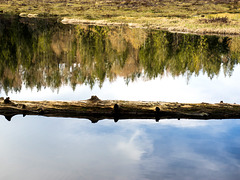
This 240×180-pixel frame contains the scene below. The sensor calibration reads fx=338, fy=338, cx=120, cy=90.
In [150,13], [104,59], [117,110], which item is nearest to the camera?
[117,110]

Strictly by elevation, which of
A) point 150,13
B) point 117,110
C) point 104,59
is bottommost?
point 150,13

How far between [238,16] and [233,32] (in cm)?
1587

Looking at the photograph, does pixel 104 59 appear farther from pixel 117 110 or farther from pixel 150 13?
pixel 150 13

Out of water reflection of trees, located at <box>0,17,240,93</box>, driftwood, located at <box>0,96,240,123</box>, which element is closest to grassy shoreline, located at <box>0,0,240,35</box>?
water reflection of trees, located at <box>0,17,240,93</box>

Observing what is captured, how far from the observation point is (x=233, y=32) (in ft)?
190

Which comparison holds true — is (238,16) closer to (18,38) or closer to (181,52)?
(181,52)

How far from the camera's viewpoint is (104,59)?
39.8 meters

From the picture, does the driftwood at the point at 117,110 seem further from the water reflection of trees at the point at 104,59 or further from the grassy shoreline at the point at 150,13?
the grassy shoreline at the point at 150,13

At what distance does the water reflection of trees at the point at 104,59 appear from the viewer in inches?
1115

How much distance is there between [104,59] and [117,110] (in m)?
26.3

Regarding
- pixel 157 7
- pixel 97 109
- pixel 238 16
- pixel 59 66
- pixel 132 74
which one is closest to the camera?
pixel 97 109

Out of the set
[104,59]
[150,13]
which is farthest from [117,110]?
[150,13]

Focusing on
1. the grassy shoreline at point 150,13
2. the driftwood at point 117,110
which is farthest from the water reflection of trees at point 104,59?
the grassy shoreline at point 150,13

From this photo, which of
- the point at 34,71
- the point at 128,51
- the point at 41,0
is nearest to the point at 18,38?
the point at 128,51
